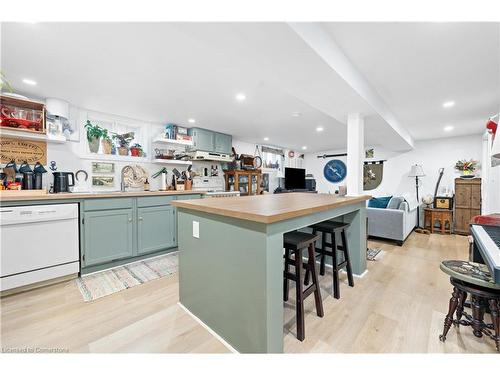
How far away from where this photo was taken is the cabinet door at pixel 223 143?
432 centimetres

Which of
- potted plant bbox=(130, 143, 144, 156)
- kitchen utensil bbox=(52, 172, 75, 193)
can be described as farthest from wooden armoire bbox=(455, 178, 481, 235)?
kitchen utensil bbox=(52, 172, 75, 193)

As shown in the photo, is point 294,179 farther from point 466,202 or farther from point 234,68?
point 234,68

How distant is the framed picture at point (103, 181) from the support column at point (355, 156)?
3436 millimetres

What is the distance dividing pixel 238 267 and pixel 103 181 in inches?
115

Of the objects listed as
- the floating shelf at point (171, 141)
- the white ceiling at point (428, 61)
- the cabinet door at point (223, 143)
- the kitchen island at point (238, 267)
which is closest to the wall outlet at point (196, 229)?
the kitchen island at point (238, 267)

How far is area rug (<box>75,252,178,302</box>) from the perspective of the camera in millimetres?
2121

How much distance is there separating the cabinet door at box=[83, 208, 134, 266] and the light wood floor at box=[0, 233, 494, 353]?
16.4 inches

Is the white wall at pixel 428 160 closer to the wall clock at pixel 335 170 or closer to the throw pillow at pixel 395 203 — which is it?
the wall clock at pixel 335 170

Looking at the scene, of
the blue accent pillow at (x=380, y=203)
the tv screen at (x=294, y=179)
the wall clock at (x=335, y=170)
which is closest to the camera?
the blue accent pillow at (x=380, y=203)

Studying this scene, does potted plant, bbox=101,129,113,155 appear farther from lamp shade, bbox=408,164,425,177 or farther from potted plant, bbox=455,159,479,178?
potted plant, bbox=455,159,479,178

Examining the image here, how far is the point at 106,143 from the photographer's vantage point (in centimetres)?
322

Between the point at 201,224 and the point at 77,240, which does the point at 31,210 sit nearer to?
the point at 77,240

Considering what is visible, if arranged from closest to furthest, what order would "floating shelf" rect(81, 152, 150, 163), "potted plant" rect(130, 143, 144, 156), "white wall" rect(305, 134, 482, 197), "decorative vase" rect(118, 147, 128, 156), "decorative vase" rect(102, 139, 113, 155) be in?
"floating shelf" rect(81, 152, 150, 163), "decorative vase" rect(102, 139, 113, 155), "decorative vase" rect(118, 147, 128, 156), "potted plant" rect(130, 143, 144, 156), "white wall" rect(305, 134, 482, 197)
